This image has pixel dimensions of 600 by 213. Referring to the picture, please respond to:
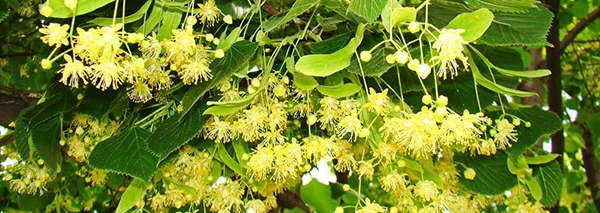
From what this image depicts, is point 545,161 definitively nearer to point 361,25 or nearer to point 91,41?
point 361,25

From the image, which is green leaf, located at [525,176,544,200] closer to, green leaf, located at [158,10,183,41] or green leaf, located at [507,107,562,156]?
green leaf, located at [507,107,562,156]

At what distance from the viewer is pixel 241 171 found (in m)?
0.87

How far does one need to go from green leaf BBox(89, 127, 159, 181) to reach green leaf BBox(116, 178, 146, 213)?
0.07 metres

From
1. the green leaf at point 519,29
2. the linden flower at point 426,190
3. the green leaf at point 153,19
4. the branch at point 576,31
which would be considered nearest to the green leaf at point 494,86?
the green leaf at point 519,29

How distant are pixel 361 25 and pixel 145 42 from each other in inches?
9.3

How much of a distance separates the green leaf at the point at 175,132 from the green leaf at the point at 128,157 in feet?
0.06

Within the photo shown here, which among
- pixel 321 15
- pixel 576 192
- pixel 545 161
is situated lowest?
pixel 576 192

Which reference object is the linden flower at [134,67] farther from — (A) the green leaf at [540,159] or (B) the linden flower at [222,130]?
(A) the green leaf at [540,159]

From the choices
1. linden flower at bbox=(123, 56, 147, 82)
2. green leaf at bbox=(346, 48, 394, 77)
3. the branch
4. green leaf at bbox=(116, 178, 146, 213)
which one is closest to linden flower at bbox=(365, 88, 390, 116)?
green leaf at bbox=(346, 48, 394, 77)

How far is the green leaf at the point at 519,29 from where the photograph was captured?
74 centimetres

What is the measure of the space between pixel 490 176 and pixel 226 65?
50 cm

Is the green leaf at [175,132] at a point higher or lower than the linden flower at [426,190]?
higher

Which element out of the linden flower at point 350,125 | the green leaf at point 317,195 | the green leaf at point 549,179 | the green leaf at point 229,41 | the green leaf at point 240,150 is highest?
the green leaf at point 229,41

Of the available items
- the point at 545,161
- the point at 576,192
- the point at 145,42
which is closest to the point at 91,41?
the point at 145,42
